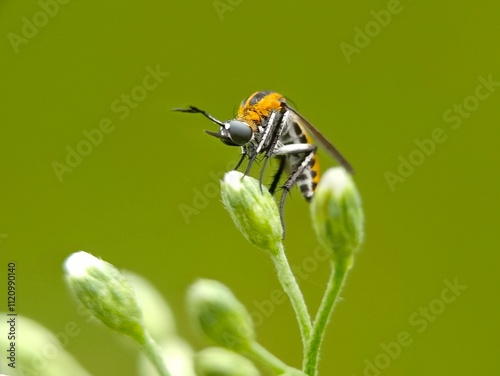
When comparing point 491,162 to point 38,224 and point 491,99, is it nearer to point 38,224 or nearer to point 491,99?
point 491,99

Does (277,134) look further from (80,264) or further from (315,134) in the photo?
(80,264)

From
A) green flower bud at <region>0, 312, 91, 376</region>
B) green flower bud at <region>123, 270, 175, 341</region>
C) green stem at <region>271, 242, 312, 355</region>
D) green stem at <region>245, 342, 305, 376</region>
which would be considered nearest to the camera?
green stem at <region>245, 342, 305, 376</region>

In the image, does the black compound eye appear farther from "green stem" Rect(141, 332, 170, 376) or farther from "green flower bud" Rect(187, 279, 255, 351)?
"green stem" Rect(141, 332, 170, 376)

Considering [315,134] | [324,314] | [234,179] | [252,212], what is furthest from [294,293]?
[315,134]

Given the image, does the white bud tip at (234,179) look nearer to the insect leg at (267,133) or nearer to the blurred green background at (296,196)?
the insect leg at (267,133)

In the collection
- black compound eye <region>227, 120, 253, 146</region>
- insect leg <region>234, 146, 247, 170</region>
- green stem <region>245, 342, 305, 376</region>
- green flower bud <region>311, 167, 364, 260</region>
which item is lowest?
green stem <region>245, 342, 305, 376</region>

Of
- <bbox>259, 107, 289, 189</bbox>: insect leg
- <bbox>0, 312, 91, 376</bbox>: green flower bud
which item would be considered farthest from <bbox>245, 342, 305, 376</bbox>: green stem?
<bbox>259, 107, 289, 189</bbox>: insect leg

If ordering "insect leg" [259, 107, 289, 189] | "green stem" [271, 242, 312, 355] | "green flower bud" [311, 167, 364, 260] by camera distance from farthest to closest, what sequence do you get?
"insect leg" [259, 107, 289, 189] < "green flower bud" [311, 167, 364, 260] < "green stem" [271, 242, 312, 355]

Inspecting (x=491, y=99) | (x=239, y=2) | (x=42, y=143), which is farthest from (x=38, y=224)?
(x=491, y=99)
